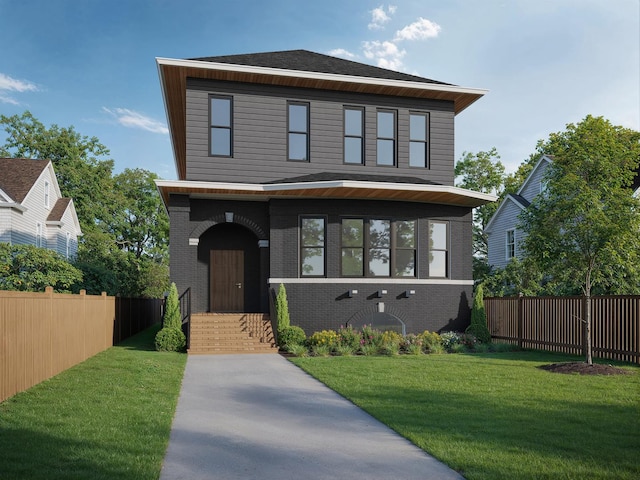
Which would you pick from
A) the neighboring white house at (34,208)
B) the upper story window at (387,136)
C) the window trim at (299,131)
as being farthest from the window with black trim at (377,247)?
the neighboring white house at (34,208)

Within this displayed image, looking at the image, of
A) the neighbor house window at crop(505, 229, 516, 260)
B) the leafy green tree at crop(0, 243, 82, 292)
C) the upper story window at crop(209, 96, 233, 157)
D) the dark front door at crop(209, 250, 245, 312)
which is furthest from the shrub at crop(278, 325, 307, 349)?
the neighbor house window at crop(505, 229, 516, 260)

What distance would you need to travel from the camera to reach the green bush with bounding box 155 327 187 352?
16203mm

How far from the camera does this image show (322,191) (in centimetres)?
1805

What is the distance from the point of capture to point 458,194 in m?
18.5

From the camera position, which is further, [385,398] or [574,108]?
[574,108]

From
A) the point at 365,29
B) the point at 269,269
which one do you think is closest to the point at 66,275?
the point at 269,269

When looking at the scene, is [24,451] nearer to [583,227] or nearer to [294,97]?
[583,227]

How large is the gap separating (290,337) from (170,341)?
10.6 ft

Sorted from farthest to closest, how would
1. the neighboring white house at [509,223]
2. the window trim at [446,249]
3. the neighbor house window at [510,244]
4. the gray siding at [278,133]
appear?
1. the neighbor house window at [510,244]
2. the neighboring white house at [509,223]
3. the window trim at [446,249]
4. the gray siding at [278,133]

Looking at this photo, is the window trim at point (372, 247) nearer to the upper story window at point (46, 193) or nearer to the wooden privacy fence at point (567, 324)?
the wooden privacy fence at point (567, 324)

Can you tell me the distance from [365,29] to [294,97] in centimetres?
348

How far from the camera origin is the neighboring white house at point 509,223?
31781mm

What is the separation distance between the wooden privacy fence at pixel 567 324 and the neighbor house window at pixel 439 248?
6.75ft

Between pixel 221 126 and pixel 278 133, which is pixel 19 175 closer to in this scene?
pixel 221 126
